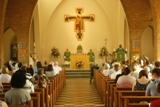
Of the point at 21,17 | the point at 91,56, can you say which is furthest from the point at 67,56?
the point at 21,17

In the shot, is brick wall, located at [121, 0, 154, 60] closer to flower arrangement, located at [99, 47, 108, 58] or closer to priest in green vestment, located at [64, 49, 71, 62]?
flower arrangement, located at [99, 47, 108, 58]

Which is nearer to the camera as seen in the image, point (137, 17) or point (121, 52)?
point (137, 17)

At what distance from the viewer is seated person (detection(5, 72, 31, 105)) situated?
6.38 metres

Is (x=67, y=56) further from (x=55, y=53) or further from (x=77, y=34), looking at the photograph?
(x=77, y=34)

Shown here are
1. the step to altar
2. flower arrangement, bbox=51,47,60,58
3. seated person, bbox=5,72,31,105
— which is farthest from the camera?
flower arrangement, bbox=51,47,60,58

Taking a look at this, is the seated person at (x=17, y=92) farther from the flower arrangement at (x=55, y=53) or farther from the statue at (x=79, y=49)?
the flower arrangement at (x=55, y=53)

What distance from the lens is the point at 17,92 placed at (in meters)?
6.48

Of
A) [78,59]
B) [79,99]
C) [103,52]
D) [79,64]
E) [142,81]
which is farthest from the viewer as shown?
[103,52]

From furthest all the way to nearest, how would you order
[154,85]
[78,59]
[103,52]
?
[103,52]
[78,59]
[154,85]

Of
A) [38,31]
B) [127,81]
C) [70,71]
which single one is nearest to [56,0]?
[38,31]

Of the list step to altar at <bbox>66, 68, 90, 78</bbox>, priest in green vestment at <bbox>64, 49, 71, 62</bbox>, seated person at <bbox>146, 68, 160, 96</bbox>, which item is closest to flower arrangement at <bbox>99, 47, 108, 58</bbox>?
priest in green vestment at <bbox>64, 49, 71, 62</bbox>

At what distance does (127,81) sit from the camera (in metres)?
9.53

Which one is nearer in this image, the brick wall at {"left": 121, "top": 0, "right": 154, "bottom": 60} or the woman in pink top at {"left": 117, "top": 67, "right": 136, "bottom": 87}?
the woman in pink top at {"left": 117, "top": 67, "right": 136, "bottom": 87}

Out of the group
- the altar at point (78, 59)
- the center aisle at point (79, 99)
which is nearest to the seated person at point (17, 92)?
the center aisle at point (79, 99)
